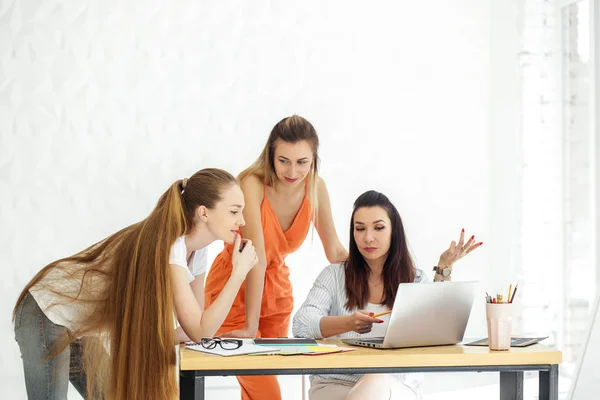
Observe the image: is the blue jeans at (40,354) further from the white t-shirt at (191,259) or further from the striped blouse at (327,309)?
the striped blouse at (327,309)

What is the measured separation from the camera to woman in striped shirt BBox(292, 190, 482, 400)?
255 cm

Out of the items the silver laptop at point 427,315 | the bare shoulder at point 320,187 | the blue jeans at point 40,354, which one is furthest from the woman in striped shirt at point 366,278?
the blue jeans at point 40,354

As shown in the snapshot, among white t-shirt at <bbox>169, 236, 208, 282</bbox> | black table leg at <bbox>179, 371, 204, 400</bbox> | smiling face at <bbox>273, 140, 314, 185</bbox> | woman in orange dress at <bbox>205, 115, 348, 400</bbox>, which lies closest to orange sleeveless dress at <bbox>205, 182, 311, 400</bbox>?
woman in orange dress at <bbox>205, 115, 348, 400</bbox>

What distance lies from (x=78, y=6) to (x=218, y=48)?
0.83 meters

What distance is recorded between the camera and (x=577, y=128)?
15.9 ft

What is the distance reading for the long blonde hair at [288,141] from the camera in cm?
305

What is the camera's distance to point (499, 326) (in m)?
2.21

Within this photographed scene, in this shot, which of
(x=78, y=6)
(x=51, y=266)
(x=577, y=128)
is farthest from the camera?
(x=577, y=128)

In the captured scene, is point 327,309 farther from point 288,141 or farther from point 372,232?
point 288,141

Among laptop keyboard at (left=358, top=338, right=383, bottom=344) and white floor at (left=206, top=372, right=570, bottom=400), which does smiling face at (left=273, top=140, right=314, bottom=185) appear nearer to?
laptop keyboard at (left=358, top=338, right=383, bottom=344)

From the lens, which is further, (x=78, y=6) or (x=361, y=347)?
(x=78, y=6)

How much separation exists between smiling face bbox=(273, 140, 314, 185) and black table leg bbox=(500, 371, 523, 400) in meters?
1.11

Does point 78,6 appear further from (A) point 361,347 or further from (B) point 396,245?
(A) point 361,347

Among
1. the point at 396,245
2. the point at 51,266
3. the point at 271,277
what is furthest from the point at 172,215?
the point at 271,277
